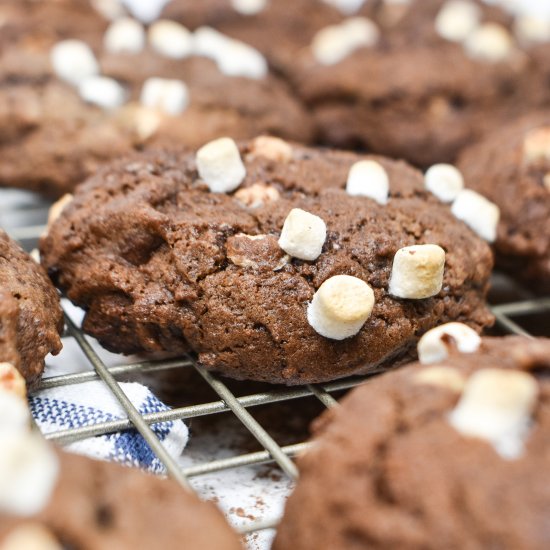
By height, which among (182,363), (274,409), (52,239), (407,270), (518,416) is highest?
(518,416)

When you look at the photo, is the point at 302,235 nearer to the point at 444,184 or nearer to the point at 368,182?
the point at 368,182

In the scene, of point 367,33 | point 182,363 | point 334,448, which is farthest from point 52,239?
point 367,33

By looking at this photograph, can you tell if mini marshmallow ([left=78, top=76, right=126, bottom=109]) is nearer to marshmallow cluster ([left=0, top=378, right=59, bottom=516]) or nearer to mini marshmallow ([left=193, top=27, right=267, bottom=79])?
mini marshmallow ([left=193, top=27, right=267, bottom=79])

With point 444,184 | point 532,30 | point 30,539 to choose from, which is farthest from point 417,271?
point 532,30

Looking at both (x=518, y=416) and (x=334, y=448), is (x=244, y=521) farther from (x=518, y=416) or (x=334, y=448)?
(x=518, y=416)

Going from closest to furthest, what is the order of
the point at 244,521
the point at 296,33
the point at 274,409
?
1. the point at 244,521
2. the point at 274,409
3. the point at 296,33

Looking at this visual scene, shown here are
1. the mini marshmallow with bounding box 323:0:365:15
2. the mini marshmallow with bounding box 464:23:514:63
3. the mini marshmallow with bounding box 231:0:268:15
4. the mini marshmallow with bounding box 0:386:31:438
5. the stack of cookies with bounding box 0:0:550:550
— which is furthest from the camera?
the mini marshmallow with bounding box 323:0:365:15

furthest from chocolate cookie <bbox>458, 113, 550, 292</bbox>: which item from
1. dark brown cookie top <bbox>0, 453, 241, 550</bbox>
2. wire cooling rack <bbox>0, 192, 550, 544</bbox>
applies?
dark brown cookie top <bbox>0, 453, 241, 550</bbox>
